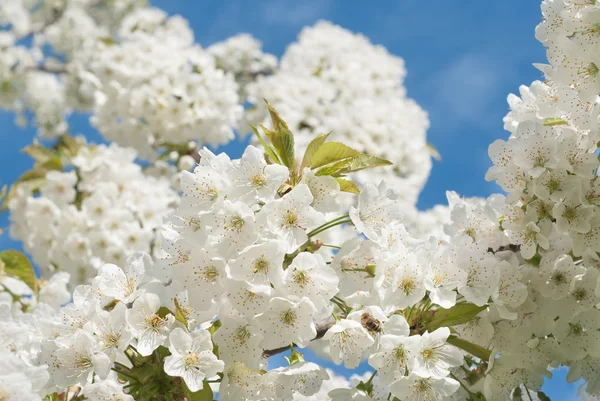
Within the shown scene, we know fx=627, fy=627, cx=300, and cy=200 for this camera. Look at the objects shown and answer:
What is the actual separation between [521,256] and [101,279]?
5.09 feet

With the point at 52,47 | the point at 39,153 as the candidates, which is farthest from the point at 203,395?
the point at 52,47

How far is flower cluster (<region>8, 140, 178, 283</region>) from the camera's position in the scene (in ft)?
16.1

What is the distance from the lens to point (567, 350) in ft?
7.63

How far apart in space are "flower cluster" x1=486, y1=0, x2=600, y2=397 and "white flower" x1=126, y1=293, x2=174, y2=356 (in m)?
1.21

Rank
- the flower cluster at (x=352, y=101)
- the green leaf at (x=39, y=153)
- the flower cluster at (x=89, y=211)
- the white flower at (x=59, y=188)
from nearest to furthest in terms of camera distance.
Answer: the flower cluster at (x=89, y=211), the white flower at (x=59, y=188), the green leaf at (x=39, y=153), the flower cluster at (x=352, y=101)

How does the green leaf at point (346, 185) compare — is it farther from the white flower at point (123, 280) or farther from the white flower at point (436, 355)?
the white flower at point (123, 280)

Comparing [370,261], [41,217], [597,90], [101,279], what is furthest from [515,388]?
[41,217]

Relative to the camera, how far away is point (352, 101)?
7160mm

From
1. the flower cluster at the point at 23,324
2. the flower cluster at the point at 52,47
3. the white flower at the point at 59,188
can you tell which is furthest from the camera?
the flower cluster at the point at 52,47

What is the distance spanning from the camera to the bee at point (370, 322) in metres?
2.06

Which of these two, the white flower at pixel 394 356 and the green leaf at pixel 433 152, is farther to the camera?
the green leaf at pixel 433 152

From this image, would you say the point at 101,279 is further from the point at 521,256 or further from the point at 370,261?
the point at 521,256

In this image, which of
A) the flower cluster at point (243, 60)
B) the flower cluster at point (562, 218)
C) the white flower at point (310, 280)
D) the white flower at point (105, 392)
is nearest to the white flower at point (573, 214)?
the flower cluster at point (562, 218)

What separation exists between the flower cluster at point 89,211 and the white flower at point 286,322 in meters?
3.04
